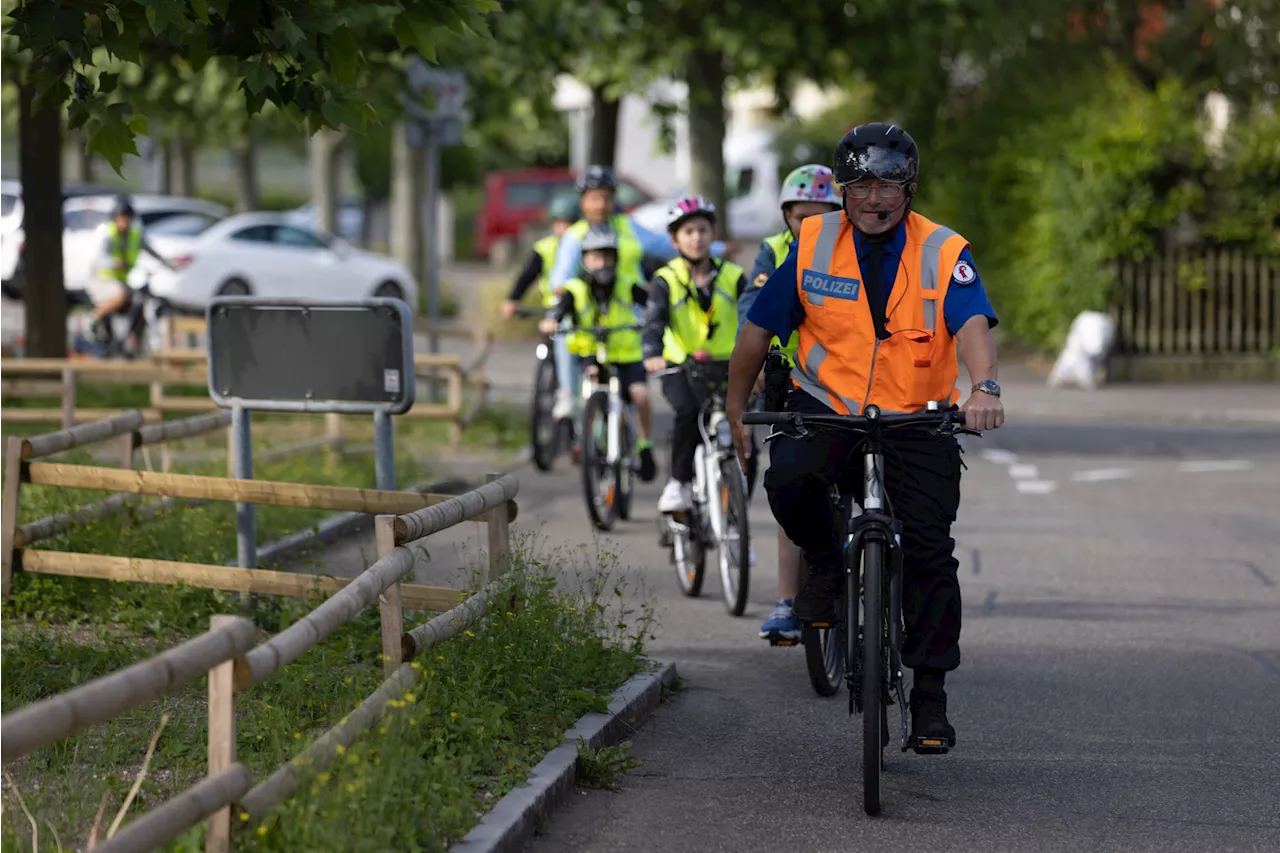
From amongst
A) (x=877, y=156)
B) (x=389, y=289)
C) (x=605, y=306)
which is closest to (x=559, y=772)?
(x=877, y=156)

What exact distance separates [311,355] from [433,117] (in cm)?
1004

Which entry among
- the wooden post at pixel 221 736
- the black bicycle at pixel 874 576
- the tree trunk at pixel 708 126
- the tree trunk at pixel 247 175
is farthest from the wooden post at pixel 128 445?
the tree trunk at pixel 247 175

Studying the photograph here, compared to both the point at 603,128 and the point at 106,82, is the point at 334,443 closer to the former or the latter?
the point at 106,82

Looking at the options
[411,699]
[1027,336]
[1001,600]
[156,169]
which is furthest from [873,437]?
[156,169]

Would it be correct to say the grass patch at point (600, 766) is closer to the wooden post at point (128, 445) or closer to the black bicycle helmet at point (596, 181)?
the wooden post at point (128, 445)

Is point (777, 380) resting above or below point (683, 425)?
above

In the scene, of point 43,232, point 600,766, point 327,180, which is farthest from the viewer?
point 327,180

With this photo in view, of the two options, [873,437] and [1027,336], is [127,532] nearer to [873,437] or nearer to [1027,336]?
[873,437]

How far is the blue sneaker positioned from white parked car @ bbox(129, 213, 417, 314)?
19634 millimetres

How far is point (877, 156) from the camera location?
5977mm

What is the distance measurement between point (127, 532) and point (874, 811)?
14.0 ft

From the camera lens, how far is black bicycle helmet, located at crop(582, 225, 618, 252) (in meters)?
12.2

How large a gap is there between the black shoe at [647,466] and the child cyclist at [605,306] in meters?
0.23

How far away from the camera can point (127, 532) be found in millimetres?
9023
